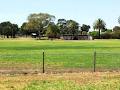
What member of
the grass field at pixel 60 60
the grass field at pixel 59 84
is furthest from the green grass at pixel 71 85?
the grass field at pixel 60 60

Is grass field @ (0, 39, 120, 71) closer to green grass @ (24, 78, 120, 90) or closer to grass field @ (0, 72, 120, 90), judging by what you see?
grass field @ (0, 72, 120, 90)

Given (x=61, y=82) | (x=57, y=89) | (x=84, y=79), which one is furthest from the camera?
(x=84, y=79)

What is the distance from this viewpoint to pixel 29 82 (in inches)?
725

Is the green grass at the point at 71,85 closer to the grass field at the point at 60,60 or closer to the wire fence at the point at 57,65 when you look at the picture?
the wire fence at the point at 57,65

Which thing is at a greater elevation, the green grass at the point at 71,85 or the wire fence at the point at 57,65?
the green grass at the point at 71,85

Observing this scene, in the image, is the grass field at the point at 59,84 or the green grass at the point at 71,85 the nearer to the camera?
the green grass at the point at 71,85

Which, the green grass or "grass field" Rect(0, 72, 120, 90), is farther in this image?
"grass field" Rect(0, 72, 120, 90)

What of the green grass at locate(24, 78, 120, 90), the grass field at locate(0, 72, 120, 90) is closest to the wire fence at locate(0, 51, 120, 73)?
the grass field at locate(0, 72, 120, 90)

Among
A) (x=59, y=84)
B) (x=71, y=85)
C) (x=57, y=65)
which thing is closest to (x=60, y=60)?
(x=57, y=65)

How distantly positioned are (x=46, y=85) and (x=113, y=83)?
3.04 m

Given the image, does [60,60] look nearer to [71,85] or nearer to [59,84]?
[59,84]

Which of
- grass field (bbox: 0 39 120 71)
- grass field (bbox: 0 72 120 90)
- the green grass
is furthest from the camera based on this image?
grass field (bbox: 0 39 120 71)

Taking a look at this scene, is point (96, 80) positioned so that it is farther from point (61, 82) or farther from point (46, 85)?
point (46, 85)

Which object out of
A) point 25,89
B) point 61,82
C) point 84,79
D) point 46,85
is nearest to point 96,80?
point 84,79
